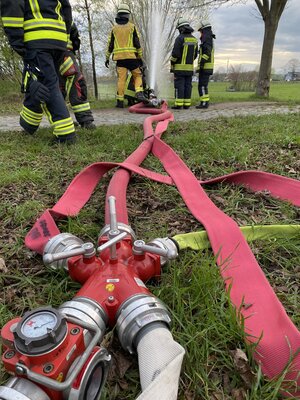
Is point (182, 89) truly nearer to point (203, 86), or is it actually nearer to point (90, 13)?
point (203, 86)

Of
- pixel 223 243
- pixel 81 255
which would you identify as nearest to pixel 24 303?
pixel 81 255

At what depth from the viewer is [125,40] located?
8.51 meters

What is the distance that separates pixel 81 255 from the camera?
144 cm

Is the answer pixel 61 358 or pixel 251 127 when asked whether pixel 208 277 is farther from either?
pixel 251 127

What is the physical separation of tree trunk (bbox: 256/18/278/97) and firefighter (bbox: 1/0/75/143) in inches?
361

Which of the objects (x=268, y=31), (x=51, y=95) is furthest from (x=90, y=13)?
(x=51, y=95)

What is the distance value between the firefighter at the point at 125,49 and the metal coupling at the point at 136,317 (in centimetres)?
762

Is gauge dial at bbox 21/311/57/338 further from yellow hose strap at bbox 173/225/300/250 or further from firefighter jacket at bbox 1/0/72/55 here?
firefighter jacket at bbox 1/0/72/55

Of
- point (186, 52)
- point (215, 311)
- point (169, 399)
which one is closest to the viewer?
point (169, 399)

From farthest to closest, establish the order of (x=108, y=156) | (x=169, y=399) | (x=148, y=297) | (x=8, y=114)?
(x=8, y=114) < (x=108, y=156) < (x=148, y=297) < (x=169, y=399)

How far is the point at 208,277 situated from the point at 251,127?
3627mm

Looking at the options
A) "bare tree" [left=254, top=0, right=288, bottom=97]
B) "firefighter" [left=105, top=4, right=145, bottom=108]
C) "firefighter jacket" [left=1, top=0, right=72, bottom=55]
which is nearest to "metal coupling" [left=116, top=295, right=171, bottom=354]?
"firefighter jacket" [left=1, top=0, right=72, bottom=55]

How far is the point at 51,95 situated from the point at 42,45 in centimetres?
56

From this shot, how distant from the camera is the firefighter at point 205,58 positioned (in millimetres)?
8891
